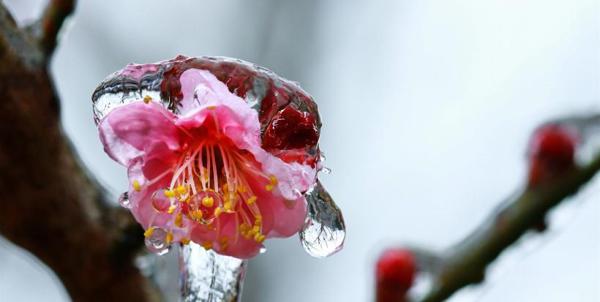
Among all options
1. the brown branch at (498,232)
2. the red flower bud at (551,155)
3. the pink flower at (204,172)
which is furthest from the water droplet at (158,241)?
the red flower bud at (551,155)

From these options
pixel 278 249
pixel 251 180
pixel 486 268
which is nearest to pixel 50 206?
pixel 251 180

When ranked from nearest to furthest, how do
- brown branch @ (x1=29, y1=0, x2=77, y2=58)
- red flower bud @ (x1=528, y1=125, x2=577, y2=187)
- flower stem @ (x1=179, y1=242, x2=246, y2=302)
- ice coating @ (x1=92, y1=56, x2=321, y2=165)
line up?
ice coating @ (x1=92, y1=56, x2=321, y2=165) < flower stem @ (x1=179, y1=242, x2=246, y2=302) < brown branch @ (x1=29, y1=0, x2=77, y2=58) < red flower bud @ (x1=528, y1=125, x2=577, y2=187)

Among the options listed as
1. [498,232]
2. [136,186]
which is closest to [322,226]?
[136,186]

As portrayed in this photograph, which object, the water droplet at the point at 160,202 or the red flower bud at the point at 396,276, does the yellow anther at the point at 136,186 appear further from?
the red flower bud at the point at 396,276

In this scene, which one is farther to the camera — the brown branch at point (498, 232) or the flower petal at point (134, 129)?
the brown branch at point (498, 232)

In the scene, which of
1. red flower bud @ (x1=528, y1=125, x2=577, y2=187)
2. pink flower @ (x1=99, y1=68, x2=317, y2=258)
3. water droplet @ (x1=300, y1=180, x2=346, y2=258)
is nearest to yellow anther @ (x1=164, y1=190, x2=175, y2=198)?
pink flower @ (x1=99, y1=68, x2=317, y2=258)

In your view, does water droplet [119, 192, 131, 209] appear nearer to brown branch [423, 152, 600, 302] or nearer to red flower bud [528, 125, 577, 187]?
brown branch [423, 152, 600, 302]

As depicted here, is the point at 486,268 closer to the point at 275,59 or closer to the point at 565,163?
the point at 565,163
